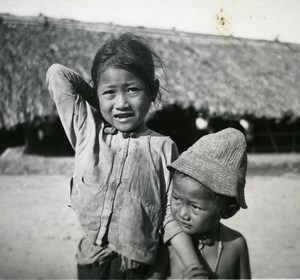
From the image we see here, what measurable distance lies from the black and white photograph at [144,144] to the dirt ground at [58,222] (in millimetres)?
14

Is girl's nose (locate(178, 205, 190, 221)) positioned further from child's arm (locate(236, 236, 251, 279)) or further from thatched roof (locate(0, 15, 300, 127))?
thatched roof (locate(0, 15, 300, 127))

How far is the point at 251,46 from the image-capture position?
230 inches

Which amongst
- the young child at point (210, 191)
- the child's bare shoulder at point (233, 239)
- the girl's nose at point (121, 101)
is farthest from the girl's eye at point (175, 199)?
the girl's nose at point (121, 101)

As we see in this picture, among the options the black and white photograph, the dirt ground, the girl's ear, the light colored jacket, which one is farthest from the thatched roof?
the light colored jacket

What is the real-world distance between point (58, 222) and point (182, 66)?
106 inches

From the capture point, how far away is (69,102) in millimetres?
1300

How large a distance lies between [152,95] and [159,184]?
33 cm

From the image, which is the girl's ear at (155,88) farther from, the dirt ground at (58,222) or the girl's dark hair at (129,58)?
the dirt ground at (58,222)

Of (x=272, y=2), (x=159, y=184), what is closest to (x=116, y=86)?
(x=159, y=184)

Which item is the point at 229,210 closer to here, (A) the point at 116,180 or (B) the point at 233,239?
(B) the point at 233,239

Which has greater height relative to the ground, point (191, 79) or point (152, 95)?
point (191, 79)

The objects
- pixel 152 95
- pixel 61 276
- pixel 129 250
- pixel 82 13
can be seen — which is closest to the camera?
pixel 129 250

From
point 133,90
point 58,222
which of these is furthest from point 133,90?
point 58,222

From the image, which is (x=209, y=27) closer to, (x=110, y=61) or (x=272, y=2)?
(x=272, y=2)
